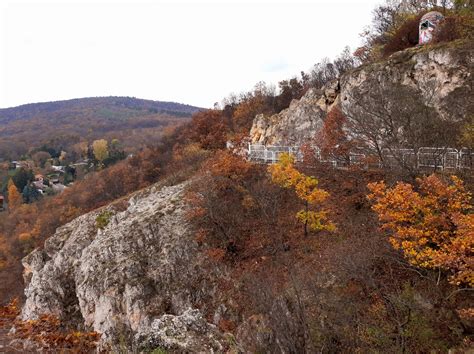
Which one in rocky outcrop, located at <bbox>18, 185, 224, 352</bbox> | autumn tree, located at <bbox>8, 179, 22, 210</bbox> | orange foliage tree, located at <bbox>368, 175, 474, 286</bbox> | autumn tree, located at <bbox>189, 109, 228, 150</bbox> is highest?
autumn tree, located at <bbox>189, 109, 228, 150</bbox>

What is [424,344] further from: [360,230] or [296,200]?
[296,200]

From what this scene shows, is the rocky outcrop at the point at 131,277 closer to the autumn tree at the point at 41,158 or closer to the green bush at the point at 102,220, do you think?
the green bush at the point at 102,220

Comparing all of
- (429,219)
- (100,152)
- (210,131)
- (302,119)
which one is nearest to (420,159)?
(429,219)

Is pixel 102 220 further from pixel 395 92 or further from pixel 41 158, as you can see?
pixel 41 158

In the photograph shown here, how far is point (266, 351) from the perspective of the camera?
11.3 meters

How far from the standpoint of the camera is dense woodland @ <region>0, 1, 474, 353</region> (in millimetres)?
9586

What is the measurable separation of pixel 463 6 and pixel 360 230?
23642 mm

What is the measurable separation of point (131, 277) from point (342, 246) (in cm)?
1092

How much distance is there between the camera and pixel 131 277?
18.5 meters

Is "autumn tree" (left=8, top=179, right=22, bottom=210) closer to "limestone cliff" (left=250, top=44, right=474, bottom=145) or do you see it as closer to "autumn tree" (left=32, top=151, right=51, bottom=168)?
"autumn tree" (left=32, top=151, right=51, bottom=168)

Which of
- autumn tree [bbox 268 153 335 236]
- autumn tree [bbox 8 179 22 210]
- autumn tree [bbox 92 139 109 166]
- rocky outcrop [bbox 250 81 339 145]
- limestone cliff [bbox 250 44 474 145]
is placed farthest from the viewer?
autumn tree [bbox 92 139 109 166]

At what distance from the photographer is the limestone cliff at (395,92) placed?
15742mm

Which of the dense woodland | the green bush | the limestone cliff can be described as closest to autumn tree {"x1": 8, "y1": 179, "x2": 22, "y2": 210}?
the green bush

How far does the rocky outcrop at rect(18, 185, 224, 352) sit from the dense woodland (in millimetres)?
1367
